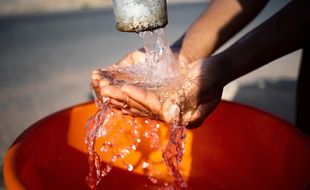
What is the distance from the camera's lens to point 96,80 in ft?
3.33

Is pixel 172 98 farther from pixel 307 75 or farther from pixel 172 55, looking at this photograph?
pixel 307 75

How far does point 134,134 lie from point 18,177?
0.57 m

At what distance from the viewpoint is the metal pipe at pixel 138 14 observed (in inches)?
31.9

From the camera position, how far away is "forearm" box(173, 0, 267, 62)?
4.26 feet

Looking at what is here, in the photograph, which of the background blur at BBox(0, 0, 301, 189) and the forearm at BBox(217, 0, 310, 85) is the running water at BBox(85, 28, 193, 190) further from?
the background blur at BBox(0, 0, 301, 189)

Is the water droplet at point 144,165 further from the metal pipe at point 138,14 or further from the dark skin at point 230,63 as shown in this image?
the metal pipe at point 138,14

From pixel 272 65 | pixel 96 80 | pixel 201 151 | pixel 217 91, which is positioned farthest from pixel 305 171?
pixel 272 65

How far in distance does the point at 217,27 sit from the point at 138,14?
56 centimetres

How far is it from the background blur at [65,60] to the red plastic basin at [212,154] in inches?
19.0

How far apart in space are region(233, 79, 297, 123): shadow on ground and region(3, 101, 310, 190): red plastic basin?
91cm

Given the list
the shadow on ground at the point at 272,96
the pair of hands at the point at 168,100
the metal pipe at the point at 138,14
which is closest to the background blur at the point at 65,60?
the shadow on ground at the point at 272,96

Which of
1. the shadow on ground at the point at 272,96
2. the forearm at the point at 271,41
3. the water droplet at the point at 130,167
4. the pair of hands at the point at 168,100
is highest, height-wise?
the forearm at the point at 271,41

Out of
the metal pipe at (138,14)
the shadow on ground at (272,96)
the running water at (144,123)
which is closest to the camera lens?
the metal pipe at (138,14)

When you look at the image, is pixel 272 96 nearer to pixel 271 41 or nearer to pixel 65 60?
pixel 271 41
